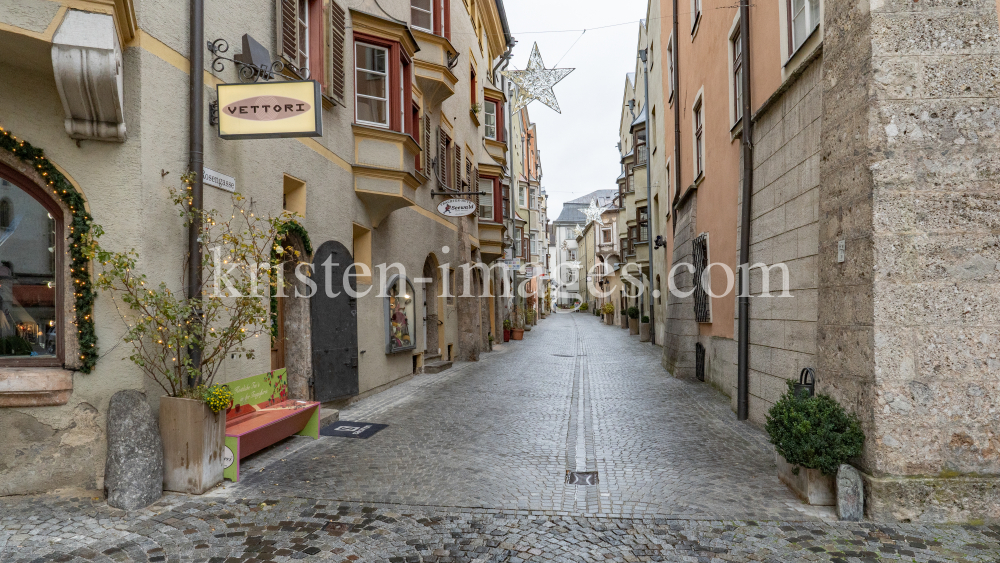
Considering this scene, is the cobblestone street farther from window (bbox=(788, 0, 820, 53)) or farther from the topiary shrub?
window (bbox=(788, 0, 820, 53))

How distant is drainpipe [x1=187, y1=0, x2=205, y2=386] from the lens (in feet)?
18.6

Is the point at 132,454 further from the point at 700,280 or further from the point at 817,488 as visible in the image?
the point at 700,280

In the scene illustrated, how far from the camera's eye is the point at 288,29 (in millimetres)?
8188

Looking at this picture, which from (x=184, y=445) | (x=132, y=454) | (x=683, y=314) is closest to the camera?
(x=132, y=454)

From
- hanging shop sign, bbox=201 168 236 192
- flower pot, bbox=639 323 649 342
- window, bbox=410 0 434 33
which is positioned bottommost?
flower pot, bbox=639 323 649 342

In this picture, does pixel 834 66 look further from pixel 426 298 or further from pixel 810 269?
pixel 426 298

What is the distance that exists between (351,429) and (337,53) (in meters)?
5.89

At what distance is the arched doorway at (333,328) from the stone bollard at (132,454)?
12.0 feet

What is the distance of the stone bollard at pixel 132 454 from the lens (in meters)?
4.90

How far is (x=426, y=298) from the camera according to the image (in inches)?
614

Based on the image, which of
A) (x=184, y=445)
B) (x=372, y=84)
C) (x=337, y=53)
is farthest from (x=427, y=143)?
(x=184, y=445)

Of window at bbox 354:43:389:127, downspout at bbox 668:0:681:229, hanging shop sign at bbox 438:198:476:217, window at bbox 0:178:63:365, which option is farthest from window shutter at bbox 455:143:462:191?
window at bbox 0:178:63:365

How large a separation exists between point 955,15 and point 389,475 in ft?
19.8

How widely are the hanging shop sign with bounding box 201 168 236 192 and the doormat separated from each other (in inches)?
126
